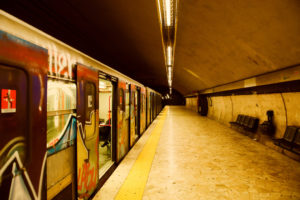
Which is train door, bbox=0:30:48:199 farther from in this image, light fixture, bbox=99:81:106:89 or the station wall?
the station wall

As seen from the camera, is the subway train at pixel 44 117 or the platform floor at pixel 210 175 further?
the platform floor at pixel 210 175

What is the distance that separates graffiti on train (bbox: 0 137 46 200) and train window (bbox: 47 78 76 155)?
39 centimetres

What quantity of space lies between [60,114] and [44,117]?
355 millimetres

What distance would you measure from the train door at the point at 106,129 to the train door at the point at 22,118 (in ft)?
5.51

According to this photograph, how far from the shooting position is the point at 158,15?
4.78 metres

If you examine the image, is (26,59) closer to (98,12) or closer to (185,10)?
(185,10)

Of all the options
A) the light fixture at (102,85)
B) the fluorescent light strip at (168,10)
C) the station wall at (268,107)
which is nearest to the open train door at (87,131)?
the fluorescent light strip at (168,10)

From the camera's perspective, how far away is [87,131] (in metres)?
2.63

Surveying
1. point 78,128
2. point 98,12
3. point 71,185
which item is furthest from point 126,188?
point 98,12

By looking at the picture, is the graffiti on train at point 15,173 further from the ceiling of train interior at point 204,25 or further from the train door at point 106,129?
the ceiling of train interior at point 204,25

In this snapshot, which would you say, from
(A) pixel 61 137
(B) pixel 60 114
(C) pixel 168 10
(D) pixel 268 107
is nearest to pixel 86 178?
(A) pixel 61 137

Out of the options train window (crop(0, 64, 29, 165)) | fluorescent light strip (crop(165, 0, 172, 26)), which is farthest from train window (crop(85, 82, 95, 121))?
fluorescent light strip (crop(165, 0, 172, 26))

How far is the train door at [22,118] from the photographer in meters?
1.24

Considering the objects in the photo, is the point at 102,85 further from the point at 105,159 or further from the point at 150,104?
the point at 150,104
